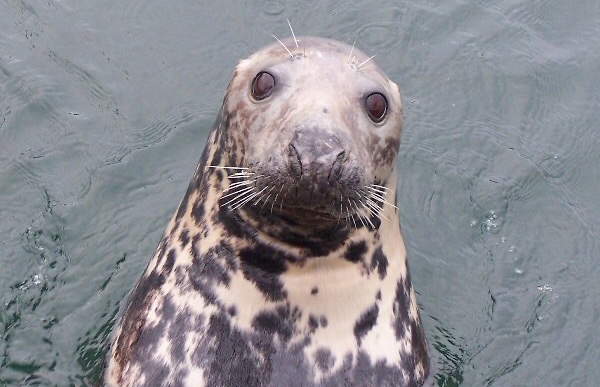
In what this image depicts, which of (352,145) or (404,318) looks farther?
(404,318)

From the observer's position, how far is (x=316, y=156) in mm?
4664

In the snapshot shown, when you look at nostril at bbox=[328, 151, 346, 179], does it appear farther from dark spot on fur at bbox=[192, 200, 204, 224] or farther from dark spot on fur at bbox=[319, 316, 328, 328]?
dark spot on fur at bbox=[192, 200, 204, 224]

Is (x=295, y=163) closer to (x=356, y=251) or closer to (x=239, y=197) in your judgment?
(x=239, y=197)

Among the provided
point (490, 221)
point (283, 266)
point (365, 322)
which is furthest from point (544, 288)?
point (283, 266)

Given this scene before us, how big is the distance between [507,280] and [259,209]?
3106 millimetres

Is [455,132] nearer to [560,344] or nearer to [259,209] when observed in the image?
[560,344]

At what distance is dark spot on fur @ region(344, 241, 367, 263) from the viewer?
5.33m

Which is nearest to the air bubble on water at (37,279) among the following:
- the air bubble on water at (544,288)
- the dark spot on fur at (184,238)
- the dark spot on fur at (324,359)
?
the dark spot on fur at (184,238)

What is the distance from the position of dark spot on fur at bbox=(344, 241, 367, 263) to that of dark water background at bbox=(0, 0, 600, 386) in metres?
1.19

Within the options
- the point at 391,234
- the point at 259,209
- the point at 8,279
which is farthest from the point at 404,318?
the point at 8,279

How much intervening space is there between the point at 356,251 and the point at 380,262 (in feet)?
0.59

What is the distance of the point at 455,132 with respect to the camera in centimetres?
903

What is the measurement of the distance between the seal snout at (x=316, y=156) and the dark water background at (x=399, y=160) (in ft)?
6.48

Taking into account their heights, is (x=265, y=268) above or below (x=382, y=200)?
below
